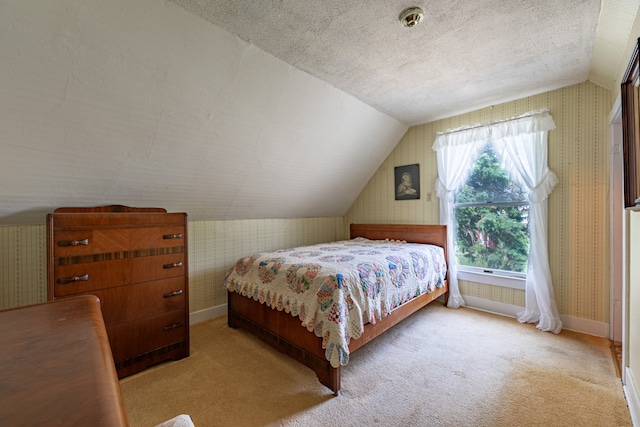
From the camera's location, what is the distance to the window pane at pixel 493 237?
10.3ft

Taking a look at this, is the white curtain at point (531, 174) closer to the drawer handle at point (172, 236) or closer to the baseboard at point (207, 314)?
the baseboard at point (207, 314)

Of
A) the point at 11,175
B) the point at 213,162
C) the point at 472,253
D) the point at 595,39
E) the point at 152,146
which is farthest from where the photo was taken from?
the point at 472,253

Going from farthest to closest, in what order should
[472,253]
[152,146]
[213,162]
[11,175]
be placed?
[472,253]
[213,162]
[152,146]
[11,175]

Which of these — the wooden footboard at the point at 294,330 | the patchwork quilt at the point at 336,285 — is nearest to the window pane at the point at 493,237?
the patchwork quilt at the point at 336,285

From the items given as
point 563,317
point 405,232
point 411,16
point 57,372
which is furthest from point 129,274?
point 563,317

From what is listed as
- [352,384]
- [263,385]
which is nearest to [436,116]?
[352,384]

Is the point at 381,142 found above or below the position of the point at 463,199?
above

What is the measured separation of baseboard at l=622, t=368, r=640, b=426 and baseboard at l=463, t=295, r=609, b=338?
3.07ft

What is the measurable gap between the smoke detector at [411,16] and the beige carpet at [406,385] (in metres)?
2.43

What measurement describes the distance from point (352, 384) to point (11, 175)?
108 inches

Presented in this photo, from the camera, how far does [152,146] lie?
88.4 inches

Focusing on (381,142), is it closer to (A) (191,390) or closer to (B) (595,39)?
(B) (595,39)

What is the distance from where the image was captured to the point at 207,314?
3.19 meters

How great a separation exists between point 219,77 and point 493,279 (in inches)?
138
